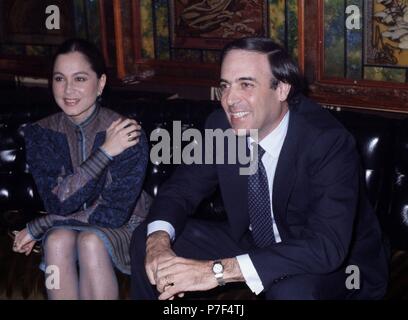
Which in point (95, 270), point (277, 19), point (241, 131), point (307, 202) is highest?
point (277, 19)

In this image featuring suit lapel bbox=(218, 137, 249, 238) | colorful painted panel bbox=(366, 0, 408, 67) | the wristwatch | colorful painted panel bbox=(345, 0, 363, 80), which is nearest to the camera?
the wristwatch

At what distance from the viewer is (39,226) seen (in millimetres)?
2289

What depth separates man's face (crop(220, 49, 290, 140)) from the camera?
1961 mm

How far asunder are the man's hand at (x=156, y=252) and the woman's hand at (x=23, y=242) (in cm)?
55

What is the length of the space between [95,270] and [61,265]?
120 millimetres

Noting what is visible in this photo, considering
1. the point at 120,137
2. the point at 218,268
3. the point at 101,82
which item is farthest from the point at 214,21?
the point at 218,268

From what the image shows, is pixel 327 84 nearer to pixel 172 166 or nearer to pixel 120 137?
pixel 172 166

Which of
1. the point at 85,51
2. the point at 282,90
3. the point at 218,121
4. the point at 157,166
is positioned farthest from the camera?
the point at 157,166

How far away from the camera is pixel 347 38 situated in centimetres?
290

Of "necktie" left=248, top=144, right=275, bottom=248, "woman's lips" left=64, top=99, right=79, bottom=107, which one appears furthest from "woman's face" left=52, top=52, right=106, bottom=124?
"necktie" left=248, top=144, right=275, bottom=248

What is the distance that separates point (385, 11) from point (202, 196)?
3.93 ft

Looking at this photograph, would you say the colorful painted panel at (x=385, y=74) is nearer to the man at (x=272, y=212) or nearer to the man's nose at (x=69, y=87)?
the man at (x=272, y=212)

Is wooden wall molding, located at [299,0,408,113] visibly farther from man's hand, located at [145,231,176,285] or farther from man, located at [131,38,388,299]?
man's hand, located at [145,231,176,285]
